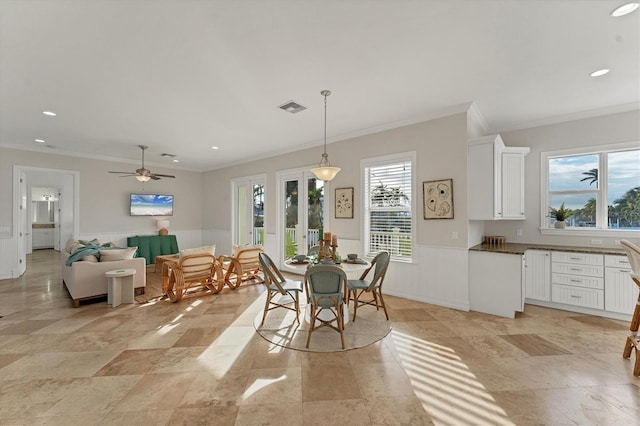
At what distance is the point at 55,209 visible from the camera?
10.0 meters

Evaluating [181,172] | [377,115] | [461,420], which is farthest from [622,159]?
[181,172]

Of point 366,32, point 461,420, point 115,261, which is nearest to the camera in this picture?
point 461,420

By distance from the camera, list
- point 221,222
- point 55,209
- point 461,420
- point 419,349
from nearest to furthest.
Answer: point 461,420
point 419,349
point 221,222
point 55,209

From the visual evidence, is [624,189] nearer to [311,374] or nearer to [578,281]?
[578,281]

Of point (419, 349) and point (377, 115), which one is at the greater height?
point (377, 115)

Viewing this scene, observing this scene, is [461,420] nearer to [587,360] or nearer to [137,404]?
[587,360]

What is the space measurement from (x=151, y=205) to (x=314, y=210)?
5015 mm

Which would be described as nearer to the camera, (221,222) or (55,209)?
(221,222)

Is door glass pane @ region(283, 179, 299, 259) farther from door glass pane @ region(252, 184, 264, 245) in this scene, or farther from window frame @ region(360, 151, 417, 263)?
window frame @ region(360, 151, 417, 263)

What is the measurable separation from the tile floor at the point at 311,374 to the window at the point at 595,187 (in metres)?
1.51

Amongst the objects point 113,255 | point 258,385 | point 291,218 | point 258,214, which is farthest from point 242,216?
point 258,385

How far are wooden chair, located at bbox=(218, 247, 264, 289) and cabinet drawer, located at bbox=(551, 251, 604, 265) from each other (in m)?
4.67

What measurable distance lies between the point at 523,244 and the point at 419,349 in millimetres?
3025

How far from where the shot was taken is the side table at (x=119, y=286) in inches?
159
